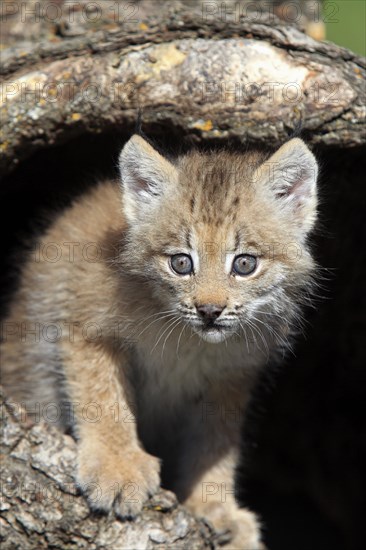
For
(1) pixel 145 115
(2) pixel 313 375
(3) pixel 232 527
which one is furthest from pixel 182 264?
(2) pixel 313 375

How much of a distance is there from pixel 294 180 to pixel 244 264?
23.4 inches

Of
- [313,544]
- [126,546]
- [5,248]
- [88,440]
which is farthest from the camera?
[313,544]

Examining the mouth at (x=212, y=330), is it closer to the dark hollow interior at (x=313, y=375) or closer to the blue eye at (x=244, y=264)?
the blue eye at (x=244, y=264)

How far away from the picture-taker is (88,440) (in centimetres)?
450

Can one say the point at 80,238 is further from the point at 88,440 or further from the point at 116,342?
the point at 88,440

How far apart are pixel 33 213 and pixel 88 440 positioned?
1976 millimetres

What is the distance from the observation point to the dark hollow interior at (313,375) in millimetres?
5289

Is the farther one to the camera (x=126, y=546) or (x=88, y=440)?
(x=88, y=440)

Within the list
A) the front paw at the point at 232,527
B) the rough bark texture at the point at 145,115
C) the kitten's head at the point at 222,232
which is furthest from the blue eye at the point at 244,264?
the front paw at the point at 232,527

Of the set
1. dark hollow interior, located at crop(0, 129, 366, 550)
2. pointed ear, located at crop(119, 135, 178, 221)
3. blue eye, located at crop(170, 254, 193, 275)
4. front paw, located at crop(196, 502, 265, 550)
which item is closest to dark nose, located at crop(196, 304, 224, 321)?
blue eye, located at crop(170, 254, 193, 275)

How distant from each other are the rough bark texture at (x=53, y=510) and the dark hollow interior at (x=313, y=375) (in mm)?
1388

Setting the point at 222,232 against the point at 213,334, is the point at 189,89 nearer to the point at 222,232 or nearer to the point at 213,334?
the point at 222,232

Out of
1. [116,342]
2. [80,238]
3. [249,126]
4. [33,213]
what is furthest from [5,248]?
[249,126]

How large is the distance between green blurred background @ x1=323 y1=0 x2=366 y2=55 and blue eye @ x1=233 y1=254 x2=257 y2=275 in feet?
16.0
